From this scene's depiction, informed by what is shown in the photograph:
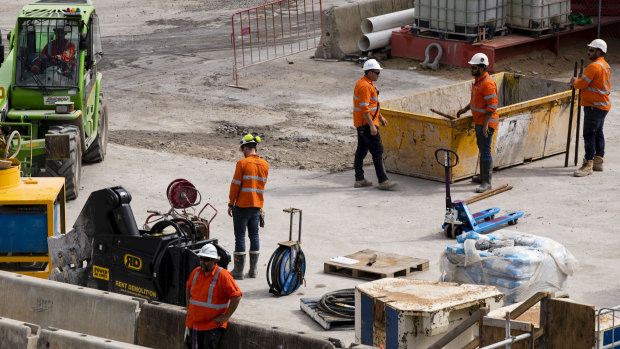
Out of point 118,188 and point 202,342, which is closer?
point 202,342

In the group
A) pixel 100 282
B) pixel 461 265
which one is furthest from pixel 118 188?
pixel 461 265

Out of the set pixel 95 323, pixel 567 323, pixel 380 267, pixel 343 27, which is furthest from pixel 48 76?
pixel 343 27

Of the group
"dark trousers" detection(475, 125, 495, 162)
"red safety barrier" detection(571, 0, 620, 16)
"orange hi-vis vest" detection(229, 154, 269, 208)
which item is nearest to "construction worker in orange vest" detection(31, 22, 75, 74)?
"orange hi-vis vest" detection(229, 154, 269, 208)

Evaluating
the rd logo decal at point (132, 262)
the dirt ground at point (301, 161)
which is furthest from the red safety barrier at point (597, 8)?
the rd logo decal at point (132, 262)

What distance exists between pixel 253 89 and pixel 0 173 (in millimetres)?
11240

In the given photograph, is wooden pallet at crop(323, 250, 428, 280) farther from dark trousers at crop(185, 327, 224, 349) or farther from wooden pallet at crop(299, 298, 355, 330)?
dark trousers at crop(185, 327, 224, 349)

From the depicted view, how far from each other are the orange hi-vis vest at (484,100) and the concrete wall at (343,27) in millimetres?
9768

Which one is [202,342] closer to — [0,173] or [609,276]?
[0,173]

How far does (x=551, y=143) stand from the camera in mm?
17172

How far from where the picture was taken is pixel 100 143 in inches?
666

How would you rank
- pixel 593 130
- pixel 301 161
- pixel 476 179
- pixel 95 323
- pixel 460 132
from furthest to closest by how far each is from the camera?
pixel 301 161 < pixel 593 130 < pixel 476 179 < pixel 460 132 < pixel 95 323

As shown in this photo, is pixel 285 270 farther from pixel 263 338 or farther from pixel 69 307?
pixel 263 338

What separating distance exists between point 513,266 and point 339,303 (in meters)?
1.76

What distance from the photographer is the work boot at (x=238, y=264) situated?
12.0m
